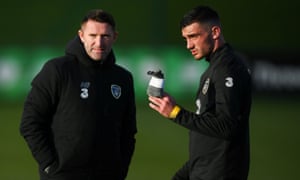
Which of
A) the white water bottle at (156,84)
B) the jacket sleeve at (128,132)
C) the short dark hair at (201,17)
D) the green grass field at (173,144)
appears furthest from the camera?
the green grass field at (173,144)

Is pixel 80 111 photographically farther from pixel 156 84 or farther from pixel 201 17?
pixel 201 17

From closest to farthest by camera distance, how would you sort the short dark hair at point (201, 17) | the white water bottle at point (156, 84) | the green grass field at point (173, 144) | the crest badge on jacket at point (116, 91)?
the white water bottle at point (156, 84), the short dark hair at point (201, 17), the crest badge on jacket at point (116, 91), the green grass field at point (173, 144)

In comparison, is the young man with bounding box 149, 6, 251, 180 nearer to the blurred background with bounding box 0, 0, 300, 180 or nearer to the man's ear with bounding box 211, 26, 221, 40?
the man's ear with bounding box 211, 26, 221, 40

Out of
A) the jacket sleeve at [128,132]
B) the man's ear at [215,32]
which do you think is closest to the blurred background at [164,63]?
the jacket sleeve at [128,132]

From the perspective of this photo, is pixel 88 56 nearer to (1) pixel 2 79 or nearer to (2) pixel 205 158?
(2) pixel 205 158

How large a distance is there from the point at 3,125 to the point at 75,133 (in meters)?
3.04

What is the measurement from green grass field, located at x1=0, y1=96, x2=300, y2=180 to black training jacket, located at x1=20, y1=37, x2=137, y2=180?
9.15ft

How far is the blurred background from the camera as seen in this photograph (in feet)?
20.7

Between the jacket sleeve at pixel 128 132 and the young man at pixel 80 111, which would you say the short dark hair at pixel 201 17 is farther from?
the jacket sleeve at pixel 128 132

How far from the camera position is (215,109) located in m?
3.29

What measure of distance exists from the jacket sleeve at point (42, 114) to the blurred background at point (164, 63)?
9.34 ft

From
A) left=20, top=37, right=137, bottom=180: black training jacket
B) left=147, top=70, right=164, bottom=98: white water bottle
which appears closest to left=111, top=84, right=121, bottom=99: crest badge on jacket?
left=20, top=37, right=137, bottom=180: black training jacket

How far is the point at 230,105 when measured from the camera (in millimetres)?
3209

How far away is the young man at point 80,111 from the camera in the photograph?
3457mm
